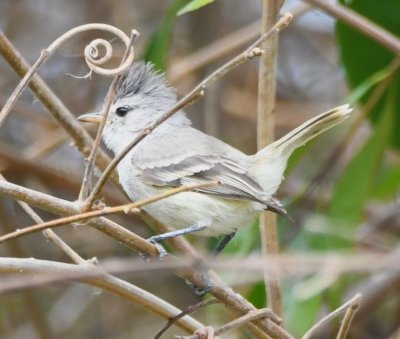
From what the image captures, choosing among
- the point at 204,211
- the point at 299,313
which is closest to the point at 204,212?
the point at 204,211

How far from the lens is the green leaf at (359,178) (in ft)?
9.07

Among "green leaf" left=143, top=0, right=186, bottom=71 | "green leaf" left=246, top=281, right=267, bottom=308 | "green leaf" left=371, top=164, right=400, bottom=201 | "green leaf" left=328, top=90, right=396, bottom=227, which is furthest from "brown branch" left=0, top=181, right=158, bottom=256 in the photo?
"green leaf" left=371, top=164, right=400, bottom=201

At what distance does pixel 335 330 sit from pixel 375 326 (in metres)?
0.46

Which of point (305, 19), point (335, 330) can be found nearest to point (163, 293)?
point (335, 330)

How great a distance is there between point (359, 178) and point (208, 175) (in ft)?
2.27

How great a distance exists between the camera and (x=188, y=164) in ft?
7.64

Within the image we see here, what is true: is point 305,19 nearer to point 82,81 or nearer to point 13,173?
point 82,81

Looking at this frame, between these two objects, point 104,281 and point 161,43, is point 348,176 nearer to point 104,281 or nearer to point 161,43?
point 161,43

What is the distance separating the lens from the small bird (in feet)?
7.13

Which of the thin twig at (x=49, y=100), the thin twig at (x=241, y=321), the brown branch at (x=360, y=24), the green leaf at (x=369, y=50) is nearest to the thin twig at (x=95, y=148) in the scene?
the thin twig at (x=241, y=321)

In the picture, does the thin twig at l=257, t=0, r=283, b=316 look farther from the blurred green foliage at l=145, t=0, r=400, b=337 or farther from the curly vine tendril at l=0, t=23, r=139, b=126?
the curly vine tendril at l=0, t=23, r=139, b=126

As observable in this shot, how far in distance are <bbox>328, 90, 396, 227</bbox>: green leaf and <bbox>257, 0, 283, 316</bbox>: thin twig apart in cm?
67

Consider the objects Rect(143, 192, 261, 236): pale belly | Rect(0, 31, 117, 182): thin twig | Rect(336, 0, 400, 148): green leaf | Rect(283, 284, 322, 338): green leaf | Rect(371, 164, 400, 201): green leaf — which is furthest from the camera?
Rect(371, 164, 400, 201): green leaf

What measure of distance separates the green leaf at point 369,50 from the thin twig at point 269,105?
2.97 ft
